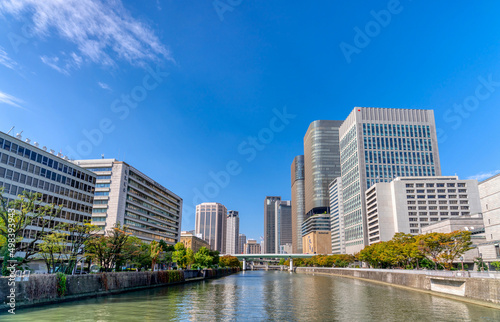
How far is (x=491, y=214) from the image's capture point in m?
81.1

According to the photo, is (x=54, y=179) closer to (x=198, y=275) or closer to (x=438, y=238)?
(x=198, y=275)

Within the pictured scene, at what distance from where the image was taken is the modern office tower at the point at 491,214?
78500 millimetres

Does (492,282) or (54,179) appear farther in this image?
(54,179)

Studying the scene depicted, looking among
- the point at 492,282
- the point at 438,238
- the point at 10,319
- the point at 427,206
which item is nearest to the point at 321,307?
the point at 492,282

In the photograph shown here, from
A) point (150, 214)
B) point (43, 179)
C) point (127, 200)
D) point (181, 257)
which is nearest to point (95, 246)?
point (43, 179)

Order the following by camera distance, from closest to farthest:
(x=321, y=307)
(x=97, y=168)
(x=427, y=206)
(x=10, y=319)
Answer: (x=10, y=319), (x=321, y=307), (x=97, y=168), (x=427, y=206)

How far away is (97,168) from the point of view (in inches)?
5325

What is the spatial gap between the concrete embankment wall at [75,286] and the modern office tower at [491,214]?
261ft

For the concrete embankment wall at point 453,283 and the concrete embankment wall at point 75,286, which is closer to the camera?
the concrete embankment wall at point 75,286

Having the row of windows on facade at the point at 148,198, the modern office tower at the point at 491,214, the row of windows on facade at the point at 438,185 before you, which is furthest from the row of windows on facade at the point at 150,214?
the row of windows on facade at the point at 438,185

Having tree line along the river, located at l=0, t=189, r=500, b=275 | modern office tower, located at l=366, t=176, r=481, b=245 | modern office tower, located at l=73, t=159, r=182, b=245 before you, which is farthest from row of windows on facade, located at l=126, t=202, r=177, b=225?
modern office tower, located at l=366, t=176, r=481, b=245

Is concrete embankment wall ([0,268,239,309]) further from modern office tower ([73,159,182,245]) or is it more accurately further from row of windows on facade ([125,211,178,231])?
row of windows on facade ([125,211,178,231])

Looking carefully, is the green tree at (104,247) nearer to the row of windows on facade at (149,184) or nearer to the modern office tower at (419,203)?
the row of windows on facade at (149,184)

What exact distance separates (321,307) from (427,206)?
14555 centimetres
